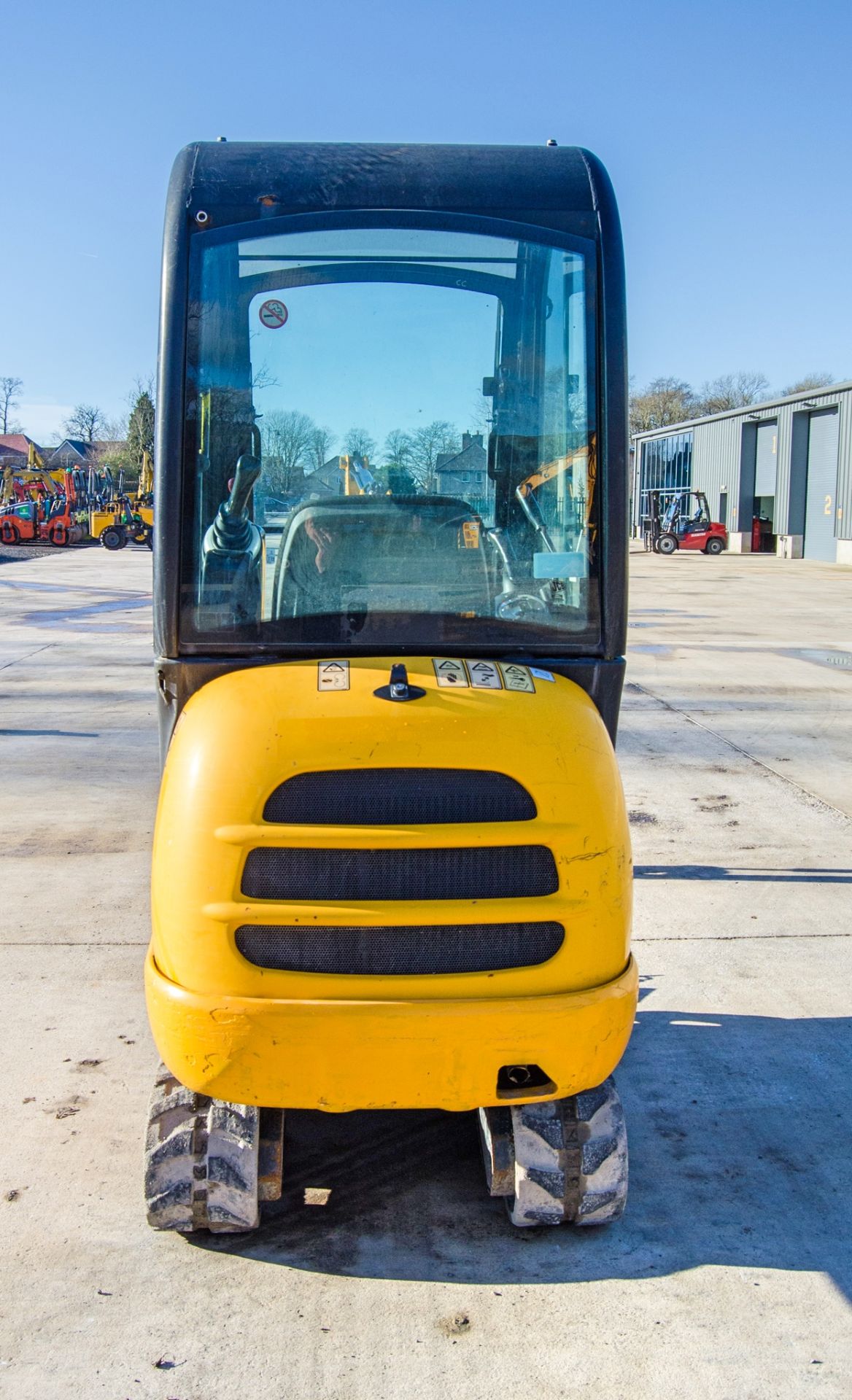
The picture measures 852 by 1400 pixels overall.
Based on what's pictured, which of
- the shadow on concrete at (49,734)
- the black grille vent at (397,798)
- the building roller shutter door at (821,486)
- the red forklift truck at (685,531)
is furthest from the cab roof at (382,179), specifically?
the red forklift truck at (685,531)

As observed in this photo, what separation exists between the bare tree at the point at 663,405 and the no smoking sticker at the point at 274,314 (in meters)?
86.7

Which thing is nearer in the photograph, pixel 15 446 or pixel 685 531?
pixel 685 531

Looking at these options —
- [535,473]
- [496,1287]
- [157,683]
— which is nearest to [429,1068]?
[496,1287]

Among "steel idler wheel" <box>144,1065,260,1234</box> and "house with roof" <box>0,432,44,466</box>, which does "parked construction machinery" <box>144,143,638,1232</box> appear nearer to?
"steel idler wheel" <box>144,1065,260,1234</box>

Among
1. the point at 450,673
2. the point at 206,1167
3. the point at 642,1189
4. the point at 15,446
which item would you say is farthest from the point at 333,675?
the point at 15,446

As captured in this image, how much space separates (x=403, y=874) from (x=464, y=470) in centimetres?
120

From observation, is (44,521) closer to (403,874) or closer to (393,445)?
(393,445)

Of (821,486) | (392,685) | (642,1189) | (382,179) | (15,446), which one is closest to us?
(392,685)

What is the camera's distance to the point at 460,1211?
11.4 ft

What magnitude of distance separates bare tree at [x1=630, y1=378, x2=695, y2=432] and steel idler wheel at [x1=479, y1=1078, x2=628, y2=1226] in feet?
286

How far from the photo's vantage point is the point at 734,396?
296 ft

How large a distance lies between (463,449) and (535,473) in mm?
216

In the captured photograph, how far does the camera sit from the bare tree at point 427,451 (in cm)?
348

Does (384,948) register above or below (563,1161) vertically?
above
